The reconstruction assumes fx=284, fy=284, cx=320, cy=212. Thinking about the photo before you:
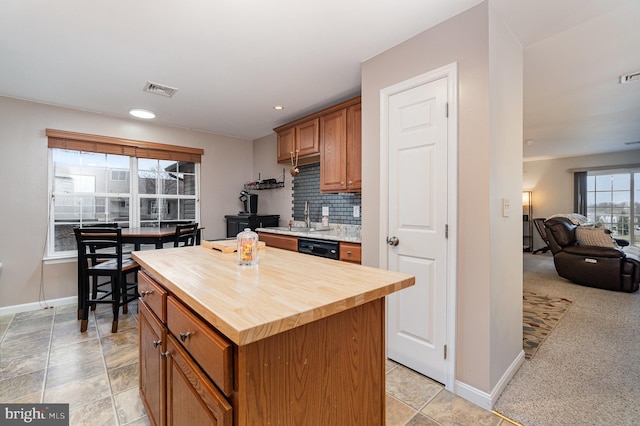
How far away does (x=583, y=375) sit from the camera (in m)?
1.94

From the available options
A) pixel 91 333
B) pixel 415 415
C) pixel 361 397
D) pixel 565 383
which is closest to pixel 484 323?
pixel 415 415

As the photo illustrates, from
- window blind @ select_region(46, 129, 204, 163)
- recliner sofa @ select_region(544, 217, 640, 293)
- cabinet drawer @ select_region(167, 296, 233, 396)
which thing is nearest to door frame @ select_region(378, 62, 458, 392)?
cabinet drawer @ select_region(167, 296, 233, 396)

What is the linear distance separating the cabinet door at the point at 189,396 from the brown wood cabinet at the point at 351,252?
161 centimetres

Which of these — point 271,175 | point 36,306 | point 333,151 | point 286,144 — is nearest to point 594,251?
point 333,151

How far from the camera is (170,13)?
175cm

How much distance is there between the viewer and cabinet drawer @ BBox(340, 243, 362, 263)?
2.45m

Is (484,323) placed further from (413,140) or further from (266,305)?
(266,305)

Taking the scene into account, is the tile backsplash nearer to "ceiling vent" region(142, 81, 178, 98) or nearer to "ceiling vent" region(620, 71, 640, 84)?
"ceiling vent" region(142, 81, 178, 98)

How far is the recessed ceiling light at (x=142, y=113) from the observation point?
11.3ft

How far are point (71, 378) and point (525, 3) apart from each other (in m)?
3.74

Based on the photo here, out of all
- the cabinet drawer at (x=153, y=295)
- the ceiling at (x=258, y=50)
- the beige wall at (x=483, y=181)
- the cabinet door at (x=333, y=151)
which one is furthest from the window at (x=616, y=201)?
the cabinet drawer at (x=153, y=295)

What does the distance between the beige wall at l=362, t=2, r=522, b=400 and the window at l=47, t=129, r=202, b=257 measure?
361cm

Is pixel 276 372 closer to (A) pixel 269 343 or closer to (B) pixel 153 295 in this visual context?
(A) pixel 269 343

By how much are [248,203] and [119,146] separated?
6.28ft
